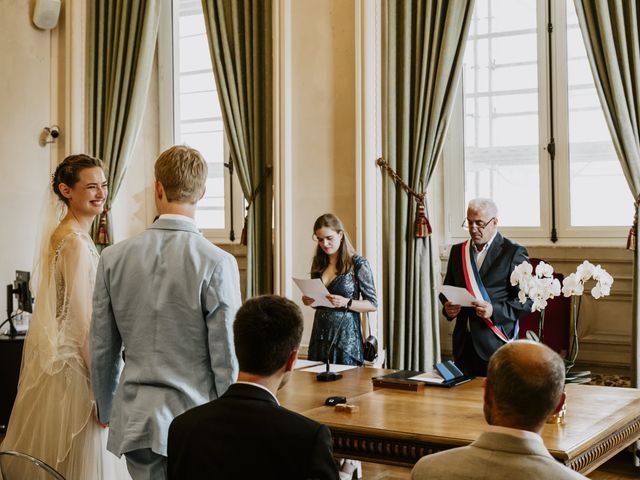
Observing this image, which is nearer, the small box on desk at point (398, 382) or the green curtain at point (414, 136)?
the small box on desk at point (398, 382)

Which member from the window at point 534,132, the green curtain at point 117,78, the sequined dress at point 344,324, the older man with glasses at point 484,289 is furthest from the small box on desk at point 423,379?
the green curtain at point 117,78

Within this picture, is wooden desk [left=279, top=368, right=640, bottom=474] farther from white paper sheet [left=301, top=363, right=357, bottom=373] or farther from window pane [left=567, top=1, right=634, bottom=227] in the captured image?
window pane [left=567, top=1, right=634, bottom=227]

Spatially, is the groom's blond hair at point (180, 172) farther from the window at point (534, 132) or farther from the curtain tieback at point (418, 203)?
the window at point (534, 132)

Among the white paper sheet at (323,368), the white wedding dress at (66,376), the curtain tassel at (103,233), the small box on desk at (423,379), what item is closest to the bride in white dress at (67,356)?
the white wedding dress at (66,376)

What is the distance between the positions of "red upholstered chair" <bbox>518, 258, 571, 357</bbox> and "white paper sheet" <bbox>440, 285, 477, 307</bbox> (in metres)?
1.40

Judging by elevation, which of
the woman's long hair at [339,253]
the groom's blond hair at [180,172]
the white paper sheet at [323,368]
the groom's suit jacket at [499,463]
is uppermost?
the groom's blond hair at [180,172]

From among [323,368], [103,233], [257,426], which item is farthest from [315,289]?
[103,233]

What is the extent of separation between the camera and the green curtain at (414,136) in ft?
17.9

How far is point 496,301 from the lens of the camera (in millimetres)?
4438

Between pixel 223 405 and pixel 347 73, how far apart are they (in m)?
4.29

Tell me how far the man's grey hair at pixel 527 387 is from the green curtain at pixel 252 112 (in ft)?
14.5

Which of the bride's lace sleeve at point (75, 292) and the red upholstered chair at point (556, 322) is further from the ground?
the bride's lace sleeve at point (75, 292)

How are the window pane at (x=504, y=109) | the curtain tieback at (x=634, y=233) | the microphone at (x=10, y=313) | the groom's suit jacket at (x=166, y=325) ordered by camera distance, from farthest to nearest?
the microphone at (x=10, y=313)
the window pane at (x=504, y=109)
the curtain tieback at (x=634, y=233)
the groom's suit jacket at (x=166, y=325)

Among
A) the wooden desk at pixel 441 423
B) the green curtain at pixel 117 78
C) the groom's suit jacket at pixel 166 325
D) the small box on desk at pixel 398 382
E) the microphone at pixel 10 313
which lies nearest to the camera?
the groom's suit jacket at pixel 166 325
